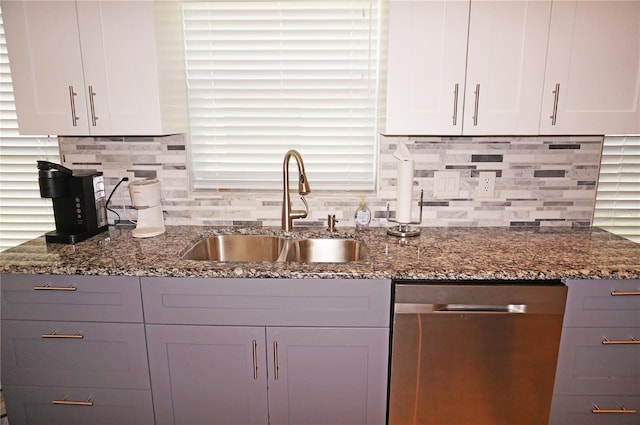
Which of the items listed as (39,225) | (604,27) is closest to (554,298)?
(604,27)

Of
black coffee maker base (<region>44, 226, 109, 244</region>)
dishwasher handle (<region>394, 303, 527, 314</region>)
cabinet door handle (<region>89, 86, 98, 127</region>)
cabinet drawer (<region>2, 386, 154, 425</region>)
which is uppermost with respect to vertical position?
cabinet door handle (<region>89, 86, 98, 127</region>)

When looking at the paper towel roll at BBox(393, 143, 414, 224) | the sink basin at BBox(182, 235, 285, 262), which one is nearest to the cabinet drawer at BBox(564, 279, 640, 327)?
the paper towel roll at BBox(393, 143, 414, 224)

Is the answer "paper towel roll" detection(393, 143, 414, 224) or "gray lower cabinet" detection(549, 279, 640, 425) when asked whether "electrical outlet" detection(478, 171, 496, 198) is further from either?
"gray lower cabinet" detection(549, 279, 640, 425)

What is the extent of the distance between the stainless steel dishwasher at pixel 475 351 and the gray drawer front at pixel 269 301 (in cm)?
12

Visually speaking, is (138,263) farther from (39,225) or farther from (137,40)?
(39,225)

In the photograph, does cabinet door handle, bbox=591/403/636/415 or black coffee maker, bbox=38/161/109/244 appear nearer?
cabinet door handle, bbox=591/403/636/415

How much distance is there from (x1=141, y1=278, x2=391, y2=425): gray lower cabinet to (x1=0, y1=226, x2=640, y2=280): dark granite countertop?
0.06 meters

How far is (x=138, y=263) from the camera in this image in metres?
1.66

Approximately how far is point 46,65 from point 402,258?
1775 millimetres

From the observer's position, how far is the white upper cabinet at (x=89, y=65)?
1745mm

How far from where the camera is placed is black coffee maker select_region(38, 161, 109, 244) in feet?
6.06

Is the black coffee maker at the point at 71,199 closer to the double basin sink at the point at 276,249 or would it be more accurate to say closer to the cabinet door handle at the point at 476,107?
the double basin sink at the point at 276,249

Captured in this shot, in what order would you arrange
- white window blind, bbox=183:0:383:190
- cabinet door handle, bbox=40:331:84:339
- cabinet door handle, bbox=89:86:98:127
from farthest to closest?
white window blind, bbox=183:0:383:190 < cabinet door handle, bbox=89:86:98:127 < cabinet door handle, bbox=40:331:84:339

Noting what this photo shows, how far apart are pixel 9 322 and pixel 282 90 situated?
163 centimetres
